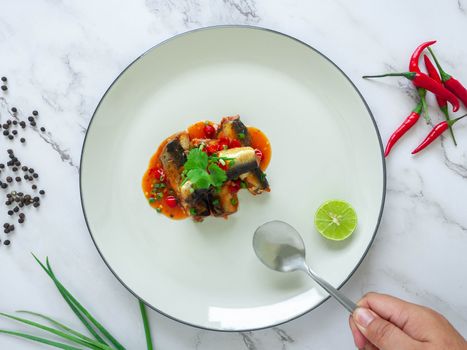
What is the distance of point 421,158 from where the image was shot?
13.9 ft

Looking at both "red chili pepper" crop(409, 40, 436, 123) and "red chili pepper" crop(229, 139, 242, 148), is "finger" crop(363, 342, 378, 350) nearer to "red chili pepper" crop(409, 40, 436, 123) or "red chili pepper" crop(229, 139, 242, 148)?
"red chili pepper" crop(229, 139, 242, 148)

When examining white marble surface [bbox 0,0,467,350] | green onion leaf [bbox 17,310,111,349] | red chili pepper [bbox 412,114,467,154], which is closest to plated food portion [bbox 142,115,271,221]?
white marble surface [bbox 0,0,467,350]

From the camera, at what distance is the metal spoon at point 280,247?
3967mm

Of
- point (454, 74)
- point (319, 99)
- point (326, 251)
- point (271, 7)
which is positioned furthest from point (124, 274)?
point (454, 74)

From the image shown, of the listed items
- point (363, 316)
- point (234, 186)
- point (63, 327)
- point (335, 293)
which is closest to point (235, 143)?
point (234, 186)

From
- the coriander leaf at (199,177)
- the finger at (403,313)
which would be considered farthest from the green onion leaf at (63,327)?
the finger at (403,313)

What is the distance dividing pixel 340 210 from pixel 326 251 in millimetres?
391

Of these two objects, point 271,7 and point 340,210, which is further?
point 271,7

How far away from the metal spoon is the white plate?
0.13 metres

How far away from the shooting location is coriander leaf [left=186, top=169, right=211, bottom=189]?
377 centimetres

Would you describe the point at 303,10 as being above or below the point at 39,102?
below

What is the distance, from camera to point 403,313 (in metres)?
3.26

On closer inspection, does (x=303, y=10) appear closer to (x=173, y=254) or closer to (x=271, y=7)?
(x=271, y=7)

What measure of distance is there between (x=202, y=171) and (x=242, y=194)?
0.54 meters
